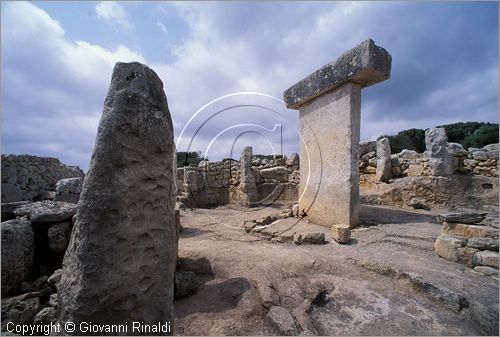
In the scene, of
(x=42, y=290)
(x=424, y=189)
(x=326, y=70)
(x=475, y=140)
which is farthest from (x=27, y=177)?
(x=475, y=140)

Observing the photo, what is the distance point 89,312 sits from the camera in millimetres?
1440

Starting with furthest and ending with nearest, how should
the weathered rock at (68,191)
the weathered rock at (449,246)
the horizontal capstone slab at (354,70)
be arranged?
the weathered rock at (68,191)
the horizontal capstone slab at (354,70)
the weathered rock at (449,246)

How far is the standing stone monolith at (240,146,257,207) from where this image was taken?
28.3 feet

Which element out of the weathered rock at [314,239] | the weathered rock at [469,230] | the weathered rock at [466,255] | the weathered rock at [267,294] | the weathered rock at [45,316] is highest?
the weathered rock at [469,230]

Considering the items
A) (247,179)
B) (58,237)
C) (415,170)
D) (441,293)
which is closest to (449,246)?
(441,293)

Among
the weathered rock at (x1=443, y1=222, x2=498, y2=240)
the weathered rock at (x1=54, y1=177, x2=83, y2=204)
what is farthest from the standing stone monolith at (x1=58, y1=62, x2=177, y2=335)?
the weathered rock at (x1=54, y1=177, x2=83, y2=204)

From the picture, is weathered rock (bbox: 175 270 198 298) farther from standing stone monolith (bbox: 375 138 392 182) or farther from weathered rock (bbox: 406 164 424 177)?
weathered rock (bbox: 406 164 424 177)

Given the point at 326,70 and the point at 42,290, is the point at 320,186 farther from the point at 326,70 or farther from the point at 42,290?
the point at 42,290

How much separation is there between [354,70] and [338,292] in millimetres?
3347

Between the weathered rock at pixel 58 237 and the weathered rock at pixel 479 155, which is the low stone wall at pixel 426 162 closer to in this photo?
the weathered rock at pixel 479 155

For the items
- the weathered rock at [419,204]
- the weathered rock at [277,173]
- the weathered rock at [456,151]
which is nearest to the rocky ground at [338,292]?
the weathered rock at [419,204]

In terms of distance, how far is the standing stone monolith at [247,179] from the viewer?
8641 mm

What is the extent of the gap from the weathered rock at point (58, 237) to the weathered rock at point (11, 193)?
5404 mm

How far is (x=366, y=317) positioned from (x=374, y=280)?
2.05 ft
